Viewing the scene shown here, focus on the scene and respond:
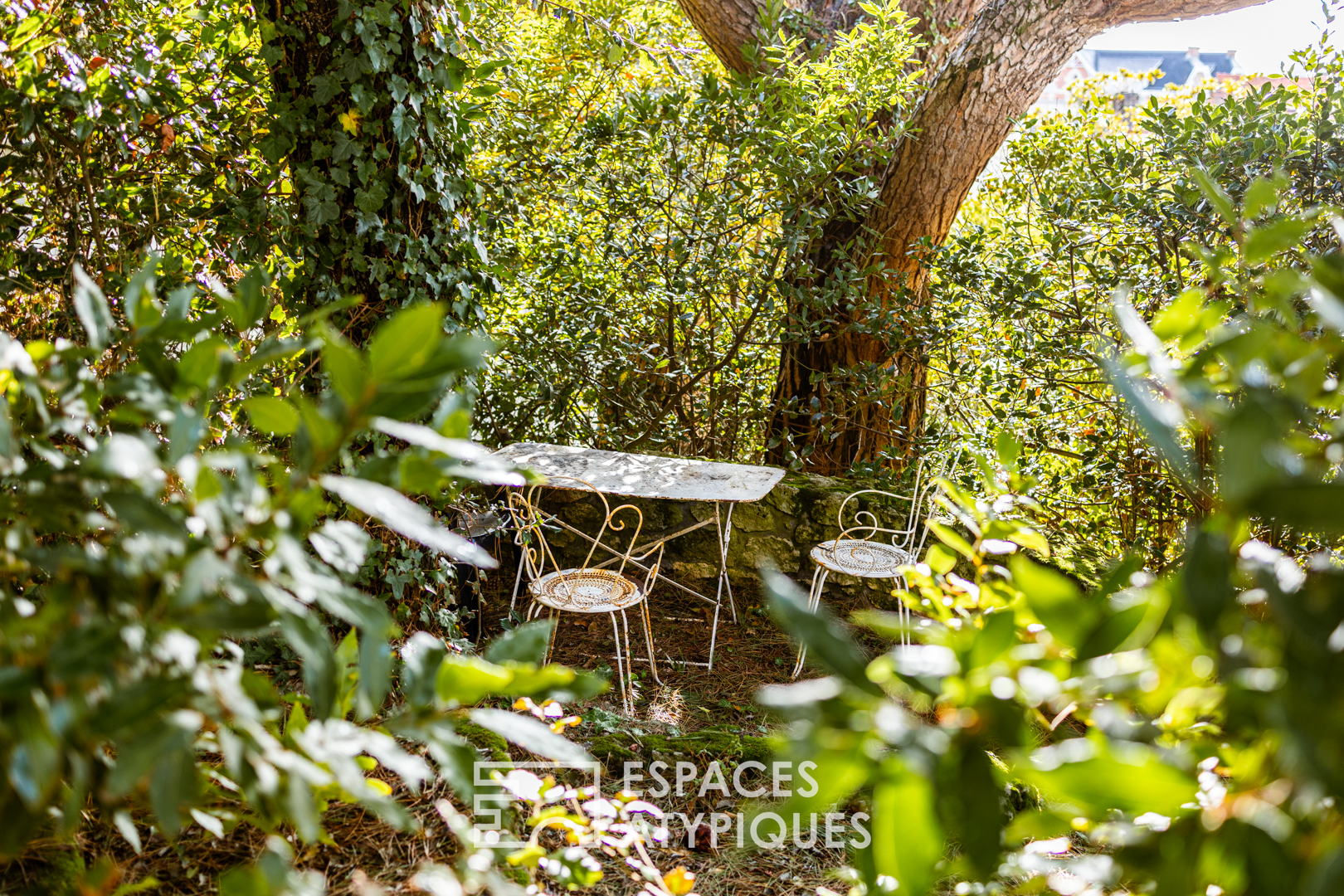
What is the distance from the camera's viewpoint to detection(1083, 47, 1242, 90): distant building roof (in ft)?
88.6

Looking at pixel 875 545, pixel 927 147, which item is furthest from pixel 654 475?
pixel 927 147

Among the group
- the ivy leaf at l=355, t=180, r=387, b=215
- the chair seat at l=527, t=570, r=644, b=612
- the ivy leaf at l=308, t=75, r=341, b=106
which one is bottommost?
the chair seat at l=527, t=570, r=644, b=612

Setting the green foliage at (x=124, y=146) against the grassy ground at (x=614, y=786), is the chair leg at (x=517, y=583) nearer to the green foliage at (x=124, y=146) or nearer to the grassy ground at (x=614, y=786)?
the grassy ground at (x=614, y=786)

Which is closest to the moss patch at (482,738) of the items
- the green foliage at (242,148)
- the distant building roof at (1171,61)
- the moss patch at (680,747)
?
the moss patch at (680,747)

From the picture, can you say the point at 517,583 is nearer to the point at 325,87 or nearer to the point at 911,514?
the point at 911,514

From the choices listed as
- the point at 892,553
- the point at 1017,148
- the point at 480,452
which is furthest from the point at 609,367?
the point at 480,452

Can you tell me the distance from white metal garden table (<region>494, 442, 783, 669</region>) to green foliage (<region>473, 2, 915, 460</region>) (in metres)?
→ 0.30

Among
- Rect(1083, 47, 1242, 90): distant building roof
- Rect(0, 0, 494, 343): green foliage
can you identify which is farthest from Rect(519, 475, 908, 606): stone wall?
Rect(1083, 47, 1242, 90): distant building roof

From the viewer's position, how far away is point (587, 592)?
9.83ft

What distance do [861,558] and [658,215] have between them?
1.82m

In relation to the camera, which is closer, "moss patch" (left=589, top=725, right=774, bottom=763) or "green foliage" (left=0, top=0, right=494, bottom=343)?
"green foliage" (left=0, top=0, right=494, bottom=343)

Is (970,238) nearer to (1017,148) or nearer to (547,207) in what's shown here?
(1017,148)

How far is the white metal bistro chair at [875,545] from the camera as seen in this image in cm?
328

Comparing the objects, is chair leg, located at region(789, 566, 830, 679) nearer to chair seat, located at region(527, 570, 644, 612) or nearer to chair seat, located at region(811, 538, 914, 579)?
chair seat, located at region(811, 538, 914, 579)
